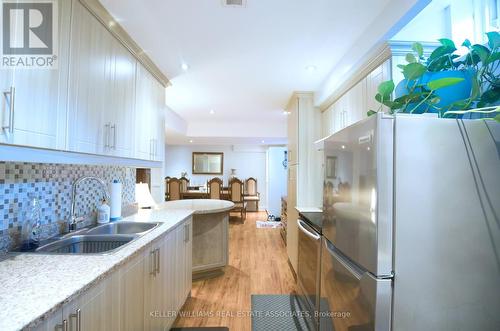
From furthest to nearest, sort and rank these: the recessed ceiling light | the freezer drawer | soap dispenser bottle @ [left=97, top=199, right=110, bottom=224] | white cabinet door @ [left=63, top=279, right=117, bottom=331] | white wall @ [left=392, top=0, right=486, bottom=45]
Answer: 1. the recessed ceiling light
2. soap dispenser bottle @ [left=97, top=199, right=110, bottom=224]
3. white wall @ [left=392, top=0, right=486, bottom=45]
4. the freezer drawer
5. white cabinet door @ [left=63, top=279, right=117, bottom=331]

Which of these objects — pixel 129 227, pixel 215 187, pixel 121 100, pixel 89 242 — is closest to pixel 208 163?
pixel 215 187

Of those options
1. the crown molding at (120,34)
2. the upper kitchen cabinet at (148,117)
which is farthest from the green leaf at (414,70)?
the upper kitchen cabinet at (148,117)

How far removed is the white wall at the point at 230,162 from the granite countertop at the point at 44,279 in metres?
6.58

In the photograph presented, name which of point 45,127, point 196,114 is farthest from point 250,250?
point 45,127

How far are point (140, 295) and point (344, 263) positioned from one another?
1.15m

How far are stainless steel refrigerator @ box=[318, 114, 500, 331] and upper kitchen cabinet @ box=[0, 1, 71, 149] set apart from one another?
4.78ft

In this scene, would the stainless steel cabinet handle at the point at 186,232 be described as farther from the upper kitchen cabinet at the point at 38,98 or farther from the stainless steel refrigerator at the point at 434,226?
the stainless steel refrigerator at the point at 434,226

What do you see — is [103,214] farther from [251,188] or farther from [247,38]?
[251,188]

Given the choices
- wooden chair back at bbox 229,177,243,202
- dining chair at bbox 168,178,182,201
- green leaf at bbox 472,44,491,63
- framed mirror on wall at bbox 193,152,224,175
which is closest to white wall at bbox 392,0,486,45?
green leaf at bbox 472,44,491,63

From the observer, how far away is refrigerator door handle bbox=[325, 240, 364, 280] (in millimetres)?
1141

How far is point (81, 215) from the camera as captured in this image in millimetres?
1814

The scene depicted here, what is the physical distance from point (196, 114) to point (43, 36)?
3523 mm

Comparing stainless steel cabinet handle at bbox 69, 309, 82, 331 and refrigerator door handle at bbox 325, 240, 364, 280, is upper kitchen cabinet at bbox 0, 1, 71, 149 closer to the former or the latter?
stainless steel cabinet handle at bbox 69, 309, 82, 331

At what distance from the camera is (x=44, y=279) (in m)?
0.92
